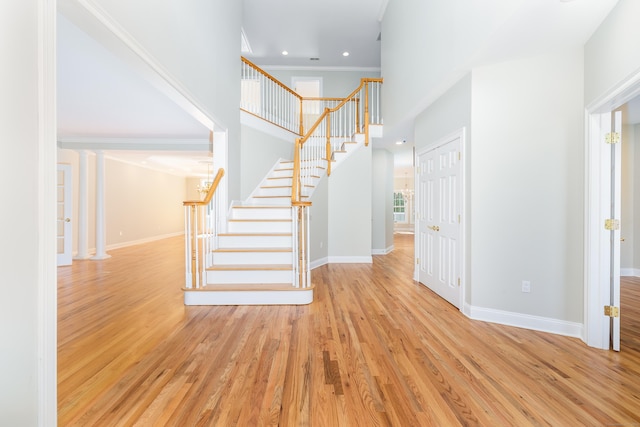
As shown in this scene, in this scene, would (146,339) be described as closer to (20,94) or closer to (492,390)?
(20,94)

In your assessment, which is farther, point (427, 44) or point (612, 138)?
point (427, 44)

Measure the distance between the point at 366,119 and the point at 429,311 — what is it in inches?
166

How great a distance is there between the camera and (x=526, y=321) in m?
3.16

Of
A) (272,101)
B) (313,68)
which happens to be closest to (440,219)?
(272,101)

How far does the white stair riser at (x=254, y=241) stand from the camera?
4547 mm

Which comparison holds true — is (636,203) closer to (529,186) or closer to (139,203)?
(529,186)

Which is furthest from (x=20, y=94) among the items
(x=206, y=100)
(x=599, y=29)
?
(x=599, y=29)

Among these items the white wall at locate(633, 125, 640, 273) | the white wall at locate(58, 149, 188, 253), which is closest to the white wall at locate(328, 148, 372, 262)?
the white wall at locate(633, 125, 640, 273)

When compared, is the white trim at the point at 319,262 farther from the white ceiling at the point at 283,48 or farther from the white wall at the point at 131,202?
the white wall at the point at 131,202

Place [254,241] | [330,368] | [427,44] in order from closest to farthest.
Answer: [330,368] < [427,44] < [254,241]

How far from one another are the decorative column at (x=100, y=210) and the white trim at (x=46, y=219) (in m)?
7.01

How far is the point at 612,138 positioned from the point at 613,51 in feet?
2.26

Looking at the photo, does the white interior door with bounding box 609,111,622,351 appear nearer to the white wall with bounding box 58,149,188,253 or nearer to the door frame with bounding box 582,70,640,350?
the door frame with bounding box 582,70,640,350

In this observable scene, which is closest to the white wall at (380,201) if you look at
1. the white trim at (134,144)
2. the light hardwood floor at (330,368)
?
the light hardwood floor at (330,368)
